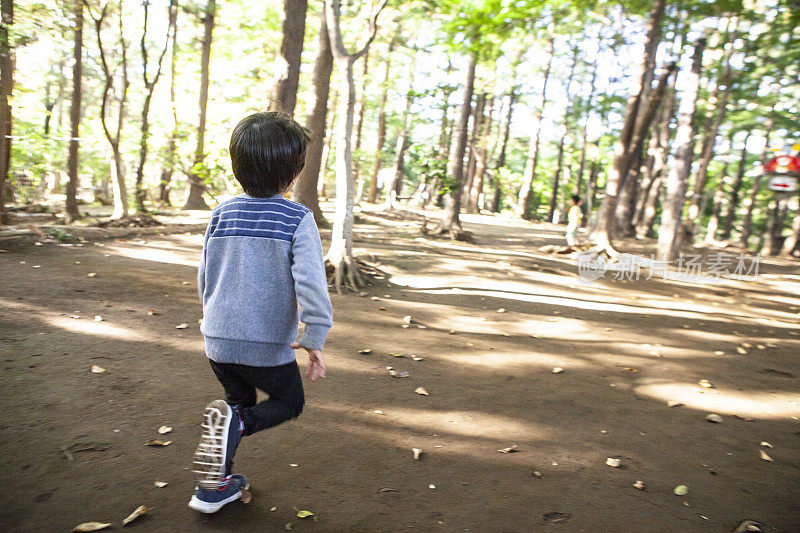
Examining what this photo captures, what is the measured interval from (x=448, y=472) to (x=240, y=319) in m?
1.74

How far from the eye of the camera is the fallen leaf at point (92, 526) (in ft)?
7.72

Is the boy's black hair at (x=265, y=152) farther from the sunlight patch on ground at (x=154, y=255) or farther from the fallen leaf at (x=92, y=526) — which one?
the sunlight patch on ground at (x=154, y=255)

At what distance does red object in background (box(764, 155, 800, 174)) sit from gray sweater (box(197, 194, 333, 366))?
1641 cm

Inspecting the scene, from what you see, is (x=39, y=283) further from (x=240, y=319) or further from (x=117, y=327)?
(x=240, y=319)

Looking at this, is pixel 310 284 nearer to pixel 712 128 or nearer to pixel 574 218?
pixel 574 218

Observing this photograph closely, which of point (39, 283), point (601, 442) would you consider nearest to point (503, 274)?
point (601, 442)

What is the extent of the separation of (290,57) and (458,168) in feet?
21.9

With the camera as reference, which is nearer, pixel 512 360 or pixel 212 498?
pixel 212 498

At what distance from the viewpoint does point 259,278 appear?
2.29 m

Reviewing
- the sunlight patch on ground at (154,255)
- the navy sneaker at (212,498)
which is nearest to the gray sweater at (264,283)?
the navy sneaker at (212,498)

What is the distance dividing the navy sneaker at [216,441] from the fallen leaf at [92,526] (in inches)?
18.3

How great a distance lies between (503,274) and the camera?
11.3 metres

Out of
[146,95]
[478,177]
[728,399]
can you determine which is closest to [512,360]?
[728,399]

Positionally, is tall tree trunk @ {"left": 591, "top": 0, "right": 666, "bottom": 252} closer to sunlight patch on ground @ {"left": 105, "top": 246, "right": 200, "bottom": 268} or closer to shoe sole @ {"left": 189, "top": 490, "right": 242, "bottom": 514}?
sunlight patch on ground @ {"left": 105, "top": 246, "right": 200, "bottom": 268}
